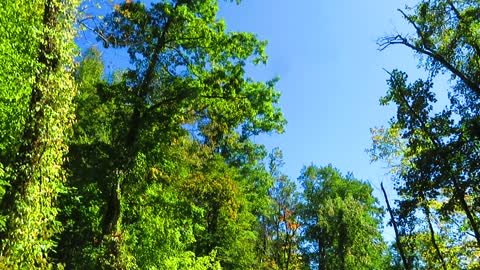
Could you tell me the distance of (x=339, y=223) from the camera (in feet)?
117

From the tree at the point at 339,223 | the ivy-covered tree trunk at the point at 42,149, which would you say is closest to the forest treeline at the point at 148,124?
the ivy-covered tree trunk at the point at 42,149

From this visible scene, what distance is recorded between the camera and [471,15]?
1297 centimetres

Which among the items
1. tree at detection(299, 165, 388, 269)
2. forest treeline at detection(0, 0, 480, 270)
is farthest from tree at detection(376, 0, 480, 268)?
tree at detection(299, 165, 388, 269)

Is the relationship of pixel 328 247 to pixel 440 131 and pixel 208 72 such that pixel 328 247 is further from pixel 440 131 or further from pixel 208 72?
pixel 208 72

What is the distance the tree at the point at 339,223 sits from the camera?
116 feet

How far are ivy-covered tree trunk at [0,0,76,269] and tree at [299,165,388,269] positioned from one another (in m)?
30.8

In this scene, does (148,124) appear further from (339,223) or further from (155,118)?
(339,223)

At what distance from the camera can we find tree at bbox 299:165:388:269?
A: 35312mm

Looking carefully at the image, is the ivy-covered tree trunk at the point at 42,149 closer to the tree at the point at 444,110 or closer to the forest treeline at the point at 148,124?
the forest treeline at the point at 148,124

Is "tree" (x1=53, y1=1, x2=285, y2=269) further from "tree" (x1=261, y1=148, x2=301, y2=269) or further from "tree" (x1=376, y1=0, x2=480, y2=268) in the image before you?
"tree" (x1=261, y1=148, x2=301, y2=269)

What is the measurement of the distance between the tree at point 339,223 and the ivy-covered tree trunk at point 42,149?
30.8 metres

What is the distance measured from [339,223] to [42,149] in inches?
1240

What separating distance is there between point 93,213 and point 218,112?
19.1ft

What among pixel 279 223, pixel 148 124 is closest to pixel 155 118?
pixel 148 124
